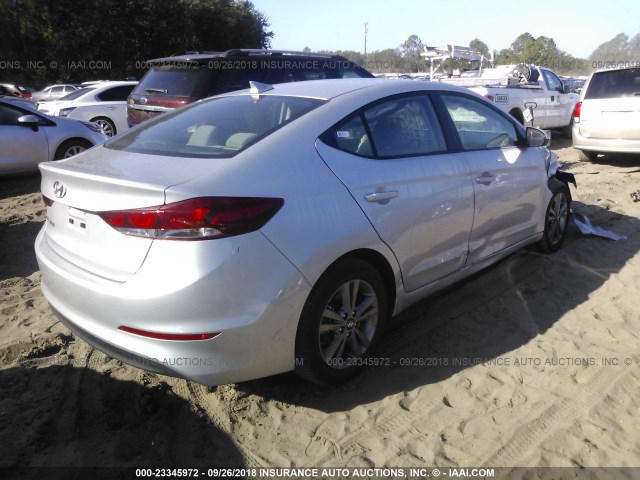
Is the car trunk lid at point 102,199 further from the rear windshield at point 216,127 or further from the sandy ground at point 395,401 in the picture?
the sandy ground at point 395,401

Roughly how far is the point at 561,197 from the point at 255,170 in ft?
12.2

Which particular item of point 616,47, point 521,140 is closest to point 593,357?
point 521,140

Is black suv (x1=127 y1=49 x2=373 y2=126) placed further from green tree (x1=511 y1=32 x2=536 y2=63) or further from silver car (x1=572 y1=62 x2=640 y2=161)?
green tree (x1=511 y1=32 x2=536 y2=63)

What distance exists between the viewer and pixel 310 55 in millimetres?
8414

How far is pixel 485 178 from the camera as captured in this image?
397 centimetres

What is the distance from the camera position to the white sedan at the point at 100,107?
1235cm

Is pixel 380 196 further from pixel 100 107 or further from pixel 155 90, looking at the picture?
pixel 100 107

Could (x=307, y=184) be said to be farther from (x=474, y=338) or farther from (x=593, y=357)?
(x=593, y=357)

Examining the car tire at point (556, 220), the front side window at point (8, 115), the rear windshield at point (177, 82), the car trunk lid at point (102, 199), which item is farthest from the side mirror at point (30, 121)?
the car tire at point (556, 220)

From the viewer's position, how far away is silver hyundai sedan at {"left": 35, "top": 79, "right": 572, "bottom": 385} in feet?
8.14

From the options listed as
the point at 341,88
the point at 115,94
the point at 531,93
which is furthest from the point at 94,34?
the point at 341,88

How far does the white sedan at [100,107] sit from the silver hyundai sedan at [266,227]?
9822 mm

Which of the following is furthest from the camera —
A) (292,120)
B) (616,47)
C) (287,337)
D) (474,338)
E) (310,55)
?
(616,47)

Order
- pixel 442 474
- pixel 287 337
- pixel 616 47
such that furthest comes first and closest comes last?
pixel 616 47
pixel 287 337
pixel 442 474
